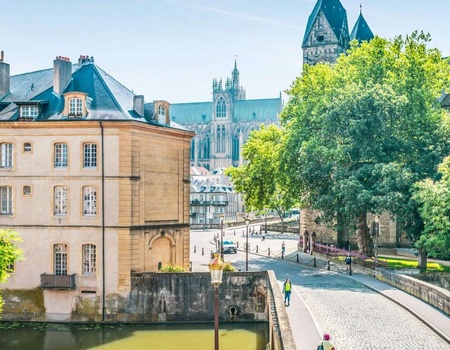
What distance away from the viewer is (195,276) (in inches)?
1420

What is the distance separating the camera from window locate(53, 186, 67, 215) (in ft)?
121

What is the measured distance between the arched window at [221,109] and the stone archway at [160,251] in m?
149

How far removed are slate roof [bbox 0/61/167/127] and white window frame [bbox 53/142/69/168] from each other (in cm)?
153

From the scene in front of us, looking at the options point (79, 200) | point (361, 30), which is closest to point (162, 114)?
point (79, 200)

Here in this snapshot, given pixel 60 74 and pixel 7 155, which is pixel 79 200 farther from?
pixel 60 74

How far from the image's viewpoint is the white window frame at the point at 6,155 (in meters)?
37.4

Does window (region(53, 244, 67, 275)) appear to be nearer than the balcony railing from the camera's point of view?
No

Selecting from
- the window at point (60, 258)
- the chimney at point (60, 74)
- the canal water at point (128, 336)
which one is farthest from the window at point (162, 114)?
the canal water at point (128, 336)

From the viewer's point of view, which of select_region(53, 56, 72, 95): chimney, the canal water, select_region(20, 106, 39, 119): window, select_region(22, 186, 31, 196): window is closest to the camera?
the canal water

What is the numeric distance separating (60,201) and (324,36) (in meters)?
52.2

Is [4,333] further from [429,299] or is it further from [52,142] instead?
[429,299]

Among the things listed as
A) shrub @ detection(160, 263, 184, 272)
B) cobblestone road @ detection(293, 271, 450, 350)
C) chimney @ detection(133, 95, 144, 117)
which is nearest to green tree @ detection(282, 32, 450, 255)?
cobblestone road @ detection(293, 271, 450, 350)

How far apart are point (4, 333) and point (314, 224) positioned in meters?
34.8

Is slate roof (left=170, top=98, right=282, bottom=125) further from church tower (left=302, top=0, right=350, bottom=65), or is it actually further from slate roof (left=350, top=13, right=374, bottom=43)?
slate roof (left=350, top=13, right=374, bottom=43)
